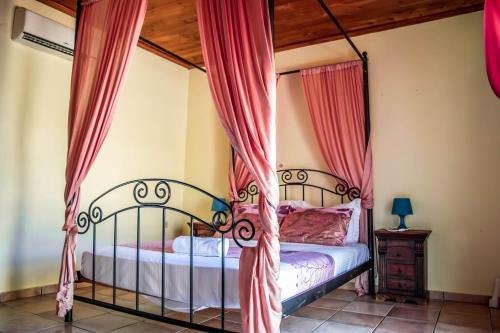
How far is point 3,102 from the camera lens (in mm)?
3646

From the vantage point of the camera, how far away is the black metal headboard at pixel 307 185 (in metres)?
4.37

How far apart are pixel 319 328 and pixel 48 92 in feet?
11.0

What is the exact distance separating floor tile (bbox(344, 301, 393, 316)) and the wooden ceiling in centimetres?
284

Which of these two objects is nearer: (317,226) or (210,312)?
(210,312)

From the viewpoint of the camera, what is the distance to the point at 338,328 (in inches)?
115

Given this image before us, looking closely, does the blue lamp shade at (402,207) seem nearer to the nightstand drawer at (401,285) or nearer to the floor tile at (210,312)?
the nightstand drawer at (401,285)

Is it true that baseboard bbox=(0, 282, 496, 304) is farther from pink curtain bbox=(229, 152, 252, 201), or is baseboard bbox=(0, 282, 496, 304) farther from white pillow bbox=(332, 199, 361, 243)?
pink curtain bbox=(229, 152, 252, 201)

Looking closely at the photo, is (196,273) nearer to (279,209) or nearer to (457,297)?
(279,209)

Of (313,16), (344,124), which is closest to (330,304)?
(344,124)

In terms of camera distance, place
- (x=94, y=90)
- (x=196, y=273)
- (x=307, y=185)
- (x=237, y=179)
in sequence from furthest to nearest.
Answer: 1. (x=237, y=179)
2. (x=307, y=185)
3. (x=94, y=90)
4. (x=196, y=273)

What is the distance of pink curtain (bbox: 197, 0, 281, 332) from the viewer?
214 centimetres

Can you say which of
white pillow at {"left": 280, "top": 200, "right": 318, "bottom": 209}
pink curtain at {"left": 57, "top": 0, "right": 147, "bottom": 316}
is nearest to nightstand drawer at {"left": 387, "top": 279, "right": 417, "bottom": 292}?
white pillow at {"left": 280, "top": 200, "right": 318, "bottom": 209}

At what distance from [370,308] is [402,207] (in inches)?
40.2

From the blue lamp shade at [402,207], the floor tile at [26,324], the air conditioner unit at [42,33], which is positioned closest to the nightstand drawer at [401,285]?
the blue lamp shade at [402,207]
